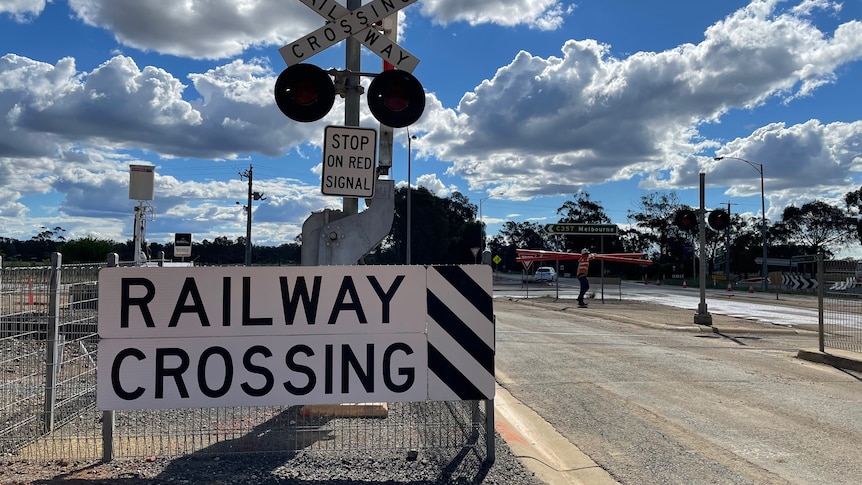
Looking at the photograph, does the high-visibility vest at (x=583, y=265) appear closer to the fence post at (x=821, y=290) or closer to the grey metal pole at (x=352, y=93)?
the fence post at (x=821, y=290)

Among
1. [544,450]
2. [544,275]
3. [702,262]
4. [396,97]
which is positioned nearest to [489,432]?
[544,450]

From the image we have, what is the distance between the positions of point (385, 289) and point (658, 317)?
1812cm

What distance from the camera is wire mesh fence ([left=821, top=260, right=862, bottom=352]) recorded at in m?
11.7

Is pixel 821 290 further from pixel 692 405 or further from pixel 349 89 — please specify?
pixel 349 89

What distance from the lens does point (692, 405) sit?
7711 mm

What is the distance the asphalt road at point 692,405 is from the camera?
217 inches

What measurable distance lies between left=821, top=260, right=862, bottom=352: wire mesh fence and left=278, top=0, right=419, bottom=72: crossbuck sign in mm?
9477

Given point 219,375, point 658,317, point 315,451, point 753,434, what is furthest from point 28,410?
point 658,317

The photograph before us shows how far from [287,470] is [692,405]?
189 inches

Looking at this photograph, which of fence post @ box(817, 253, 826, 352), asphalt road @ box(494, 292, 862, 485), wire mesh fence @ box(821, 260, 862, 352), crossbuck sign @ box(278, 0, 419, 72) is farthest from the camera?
fence post @ box(817, 253, 826, 352)

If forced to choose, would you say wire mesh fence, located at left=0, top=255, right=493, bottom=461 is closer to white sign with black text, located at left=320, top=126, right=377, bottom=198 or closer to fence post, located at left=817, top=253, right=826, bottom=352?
white sign with black text, located at left=320, top=126, right=377, bottom=198

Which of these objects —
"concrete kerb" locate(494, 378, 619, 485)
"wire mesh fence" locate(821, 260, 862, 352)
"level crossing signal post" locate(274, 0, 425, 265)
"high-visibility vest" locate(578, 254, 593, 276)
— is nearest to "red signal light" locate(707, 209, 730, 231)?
"wire mesh fence" locate(821, 260, 862, 352)

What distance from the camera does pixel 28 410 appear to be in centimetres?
614

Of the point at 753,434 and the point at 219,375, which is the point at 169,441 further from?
the point at 753,434
